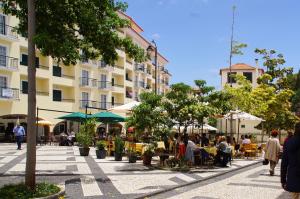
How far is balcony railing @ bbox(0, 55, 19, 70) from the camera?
37688 mm

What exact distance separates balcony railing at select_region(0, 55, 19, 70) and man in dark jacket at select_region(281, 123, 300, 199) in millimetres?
34646

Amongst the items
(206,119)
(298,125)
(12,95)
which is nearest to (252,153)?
(206,119)

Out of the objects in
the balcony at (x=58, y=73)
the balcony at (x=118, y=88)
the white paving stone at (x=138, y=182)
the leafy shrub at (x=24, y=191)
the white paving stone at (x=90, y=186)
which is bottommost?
the white paving stone at (x=138, y=182)

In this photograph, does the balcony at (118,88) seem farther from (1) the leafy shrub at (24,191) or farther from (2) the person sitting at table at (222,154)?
(1) the leafy shrub at (24,191)

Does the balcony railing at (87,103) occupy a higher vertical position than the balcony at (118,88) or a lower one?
lower

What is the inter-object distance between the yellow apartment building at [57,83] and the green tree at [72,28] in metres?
12.8

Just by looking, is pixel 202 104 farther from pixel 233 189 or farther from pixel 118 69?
pixel 118 69

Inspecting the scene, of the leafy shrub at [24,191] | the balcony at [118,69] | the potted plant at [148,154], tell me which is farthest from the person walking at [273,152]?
the balcony at [118,69]

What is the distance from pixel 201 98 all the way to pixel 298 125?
12.0m

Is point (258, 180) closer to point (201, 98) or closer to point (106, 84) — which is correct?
point (201, 98)

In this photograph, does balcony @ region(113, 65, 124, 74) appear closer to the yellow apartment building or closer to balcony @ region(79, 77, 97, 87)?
the yellow apartment building

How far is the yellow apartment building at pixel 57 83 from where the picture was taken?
125ft

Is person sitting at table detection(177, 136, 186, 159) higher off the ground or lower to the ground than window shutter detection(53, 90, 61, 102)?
lower

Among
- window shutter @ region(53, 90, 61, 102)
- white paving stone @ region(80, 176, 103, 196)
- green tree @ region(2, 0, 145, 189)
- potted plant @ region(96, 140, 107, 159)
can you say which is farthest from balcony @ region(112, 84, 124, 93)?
white paving stone @ region(80, 176, 103, 196)
